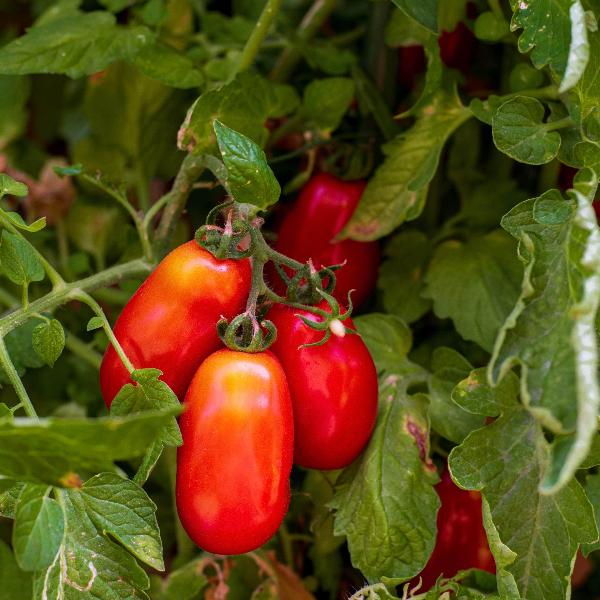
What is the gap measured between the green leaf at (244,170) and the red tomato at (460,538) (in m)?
0.37

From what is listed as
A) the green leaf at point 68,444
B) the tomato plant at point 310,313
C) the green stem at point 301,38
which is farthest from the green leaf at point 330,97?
the green leaf at point 68,444

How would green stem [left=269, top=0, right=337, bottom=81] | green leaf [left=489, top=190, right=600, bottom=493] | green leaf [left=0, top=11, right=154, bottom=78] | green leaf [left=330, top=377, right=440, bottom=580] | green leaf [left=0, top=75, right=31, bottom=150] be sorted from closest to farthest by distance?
green leaf [left=489, top=190, right=600, bottom=493] < green leaf [left=330, top=377, right=440, bottom=580] < green leaf [left=0, top=11, right=154, bottom=78] < green stem [left=269, top=0, right=337, bottom=81] < green leaf [left=0, top=75, right=31, bottom=150]

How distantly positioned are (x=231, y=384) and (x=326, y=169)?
356 millimetres

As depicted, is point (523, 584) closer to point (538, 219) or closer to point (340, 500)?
point (340, 500)

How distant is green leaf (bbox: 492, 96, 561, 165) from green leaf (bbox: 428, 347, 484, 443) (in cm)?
19

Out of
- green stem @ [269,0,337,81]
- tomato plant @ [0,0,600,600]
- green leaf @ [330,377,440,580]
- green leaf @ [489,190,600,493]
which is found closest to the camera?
green leaf @ [489,190,600,493]

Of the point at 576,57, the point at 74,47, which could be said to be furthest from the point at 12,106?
the point at 576,57

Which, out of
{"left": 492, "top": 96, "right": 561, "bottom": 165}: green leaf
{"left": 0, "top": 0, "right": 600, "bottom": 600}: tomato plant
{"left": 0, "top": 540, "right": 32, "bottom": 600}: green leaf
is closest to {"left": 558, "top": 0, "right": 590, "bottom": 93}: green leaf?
{"left": 0, "top": 0, "right": 600, "bottom": 600}: tomato plant

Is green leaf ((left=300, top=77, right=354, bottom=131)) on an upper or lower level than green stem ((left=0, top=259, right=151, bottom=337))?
upper

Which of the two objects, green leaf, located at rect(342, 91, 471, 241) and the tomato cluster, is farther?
green leaf, located at rect(342, 91, 471, 241)

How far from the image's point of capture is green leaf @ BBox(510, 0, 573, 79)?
58 centimetres

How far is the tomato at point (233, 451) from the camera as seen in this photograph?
583 mm

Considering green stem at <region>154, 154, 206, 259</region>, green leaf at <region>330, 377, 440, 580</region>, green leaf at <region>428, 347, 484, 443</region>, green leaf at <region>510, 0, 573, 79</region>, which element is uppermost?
green leaf at <region>510, 0, 573, 79</region>

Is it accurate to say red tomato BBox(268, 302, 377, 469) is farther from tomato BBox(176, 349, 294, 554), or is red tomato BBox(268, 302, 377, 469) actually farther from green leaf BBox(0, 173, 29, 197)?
green leaf BBox(0, 173, 29, 197)
